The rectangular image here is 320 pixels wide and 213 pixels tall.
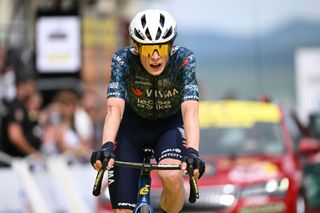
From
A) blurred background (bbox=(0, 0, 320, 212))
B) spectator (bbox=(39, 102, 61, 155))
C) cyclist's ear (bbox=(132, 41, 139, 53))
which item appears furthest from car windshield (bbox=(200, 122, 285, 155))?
blurred background (bbox=(0, 0, 320, 212))

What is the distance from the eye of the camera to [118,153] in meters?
8.17

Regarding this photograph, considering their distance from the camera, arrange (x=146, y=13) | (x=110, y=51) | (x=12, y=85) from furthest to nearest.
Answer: (x=110, y=51) < (x=12, y=85) < (x=146, y=13)

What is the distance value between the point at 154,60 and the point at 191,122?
1.75ft

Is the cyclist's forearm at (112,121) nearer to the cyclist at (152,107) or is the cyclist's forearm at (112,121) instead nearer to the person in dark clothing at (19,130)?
the cyclist at (152,107)

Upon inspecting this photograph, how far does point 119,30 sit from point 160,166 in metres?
17.4

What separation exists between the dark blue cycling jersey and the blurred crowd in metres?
5.63

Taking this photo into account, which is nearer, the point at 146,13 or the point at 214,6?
the point at 146,13

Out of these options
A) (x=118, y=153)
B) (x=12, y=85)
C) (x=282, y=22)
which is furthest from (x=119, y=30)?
(x=118, y=153)

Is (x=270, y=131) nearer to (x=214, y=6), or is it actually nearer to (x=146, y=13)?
(x=146, y=13)

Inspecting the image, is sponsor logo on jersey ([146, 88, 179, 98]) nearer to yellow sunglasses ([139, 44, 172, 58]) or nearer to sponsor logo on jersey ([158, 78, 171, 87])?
sponsor logo on jersey ([158, 78, 171, 87])

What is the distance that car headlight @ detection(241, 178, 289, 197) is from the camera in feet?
37.5

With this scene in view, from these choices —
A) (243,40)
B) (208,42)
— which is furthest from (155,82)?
(208,42)

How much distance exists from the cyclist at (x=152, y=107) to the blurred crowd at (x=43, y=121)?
217 inches

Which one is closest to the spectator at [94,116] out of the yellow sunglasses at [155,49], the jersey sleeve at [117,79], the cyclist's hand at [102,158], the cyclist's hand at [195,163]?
the jersey sleeve at [117,79]
